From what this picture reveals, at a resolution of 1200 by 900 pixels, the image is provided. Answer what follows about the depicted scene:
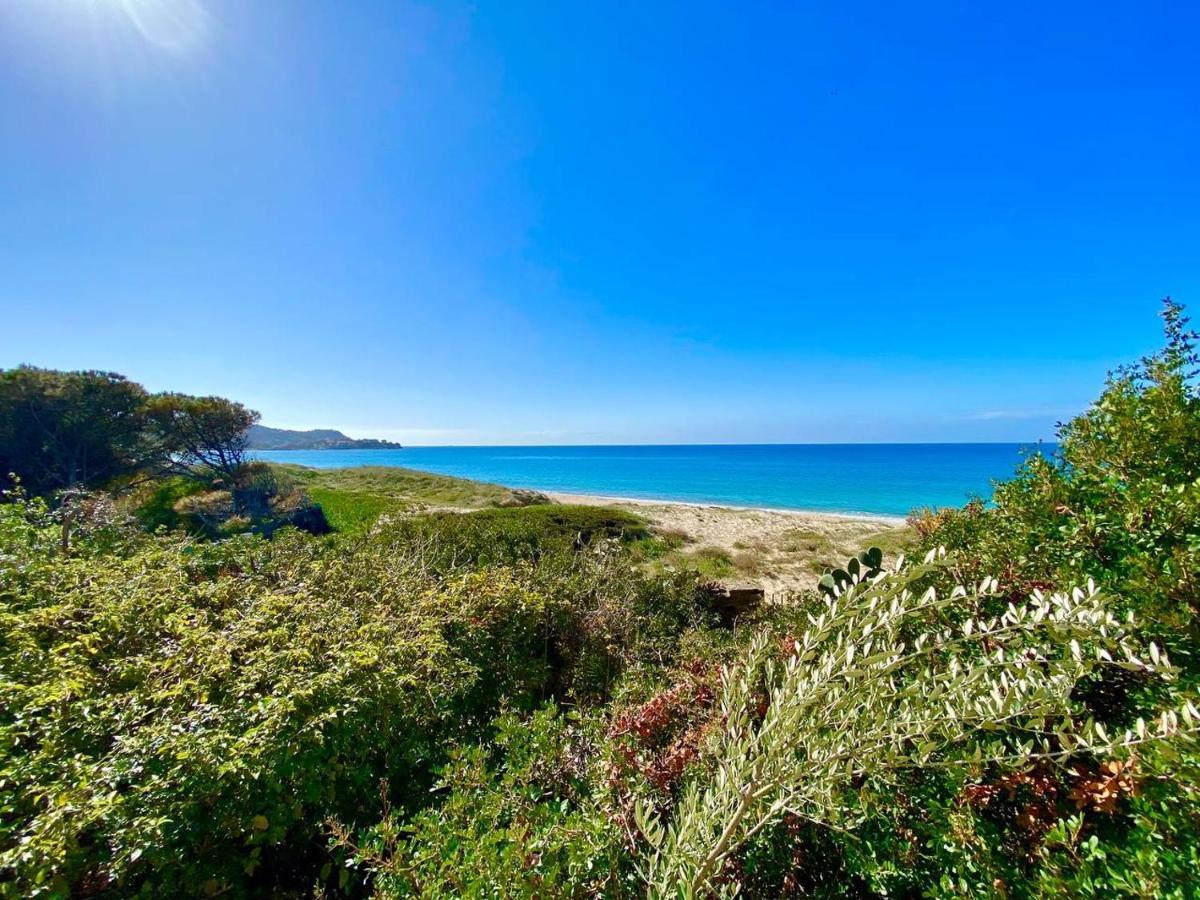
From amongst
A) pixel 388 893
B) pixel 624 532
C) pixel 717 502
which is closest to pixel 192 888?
pixel 388 893

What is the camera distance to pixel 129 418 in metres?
19.0

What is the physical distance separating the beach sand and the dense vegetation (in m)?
5.92

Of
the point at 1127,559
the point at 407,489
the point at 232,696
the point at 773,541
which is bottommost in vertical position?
the point at 773,541

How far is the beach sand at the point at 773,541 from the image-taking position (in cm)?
1324

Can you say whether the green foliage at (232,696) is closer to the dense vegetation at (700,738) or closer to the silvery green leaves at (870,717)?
the dense vegetation at (700,738)

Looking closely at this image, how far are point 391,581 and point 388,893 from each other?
3.84 metres

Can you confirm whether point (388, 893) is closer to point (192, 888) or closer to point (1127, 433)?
point (192, 888)

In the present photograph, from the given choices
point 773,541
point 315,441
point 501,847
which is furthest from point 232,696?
point 315,441

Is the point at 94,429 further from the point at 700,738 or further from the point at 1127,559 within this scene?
the point at 1127,559

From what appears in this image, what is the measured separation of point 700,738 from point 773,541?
56.3 ft

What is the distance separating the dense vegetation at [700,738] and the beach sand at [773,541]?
5920mm

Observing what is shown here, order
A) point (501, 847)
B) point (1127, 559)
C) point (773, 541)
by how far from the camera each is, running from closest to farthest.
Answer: point (501, 847), point (1127, 559), point (773, 541)

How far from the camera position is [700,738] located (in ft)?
8.18

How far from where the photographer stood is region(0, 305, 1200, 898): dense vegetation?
55.7 inches
